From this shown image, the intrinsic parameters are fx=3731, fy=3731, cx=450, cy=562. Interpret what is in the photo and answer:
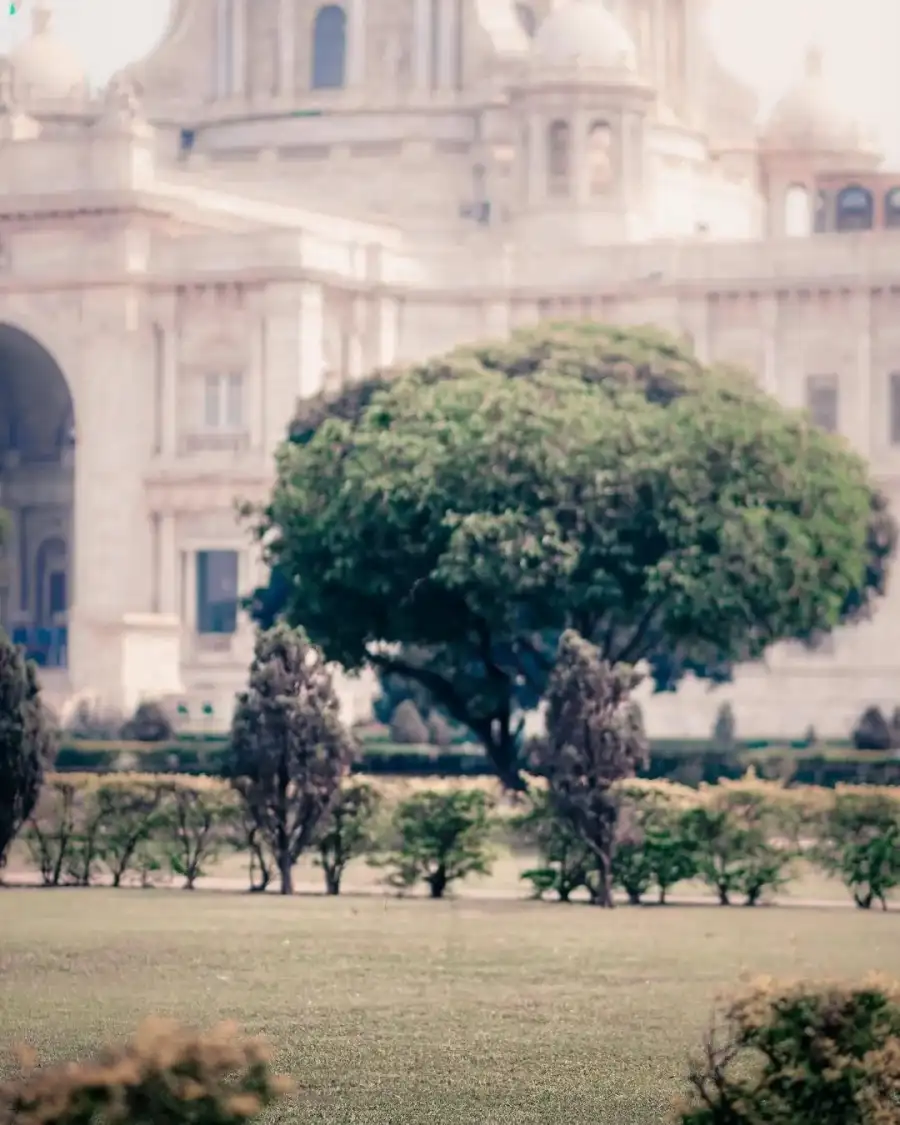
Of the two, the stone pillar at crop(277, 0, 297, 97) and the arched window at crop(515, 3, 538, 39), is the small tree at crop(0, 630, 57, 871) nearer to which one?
the stone pillar at crop(277, 0, 297, 97)

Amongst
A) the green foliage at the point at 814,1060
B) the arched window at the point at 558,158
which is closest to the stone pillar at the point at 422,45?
the arched window at the point at 558,158

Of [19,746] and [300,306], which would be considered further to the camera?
[300,306]

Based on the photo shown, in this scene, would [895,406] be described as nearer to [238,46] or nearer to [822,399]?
[822,399]

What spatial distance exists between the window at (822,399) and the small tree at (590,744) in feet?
153

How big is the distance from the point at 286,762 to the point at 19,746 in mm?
2872

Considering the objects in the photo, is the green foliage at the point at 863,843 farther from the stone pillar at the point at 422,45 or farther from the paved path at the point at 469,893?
the stone pillar at the point at 422,45

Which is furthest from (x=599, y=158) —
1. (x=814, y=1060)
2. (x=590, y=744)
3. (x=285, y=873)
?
(x=814, y=1060)

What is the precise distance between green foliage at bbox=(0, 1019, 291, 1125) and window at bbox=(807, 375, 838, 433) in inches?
2796

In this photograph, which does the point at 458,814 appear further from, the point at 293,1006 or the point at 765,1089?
the point at 765,1089

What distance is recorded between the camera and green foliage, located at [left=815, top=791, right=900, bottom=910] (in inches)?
1382

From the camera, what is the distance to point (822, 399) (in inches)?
3310

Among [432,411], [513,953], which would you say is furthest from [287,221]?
[513,953]

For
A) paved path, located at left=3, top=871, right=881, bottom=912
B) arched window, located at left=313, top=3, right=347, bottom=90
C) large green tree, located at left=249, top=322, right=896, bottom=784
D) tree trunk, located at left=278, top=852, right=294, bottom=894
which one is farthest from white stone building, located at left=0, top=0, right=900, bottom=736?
tree trunk, located at left=278, top=852, right=294, bottom=894

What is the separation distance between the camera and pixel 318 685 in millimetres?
37562
